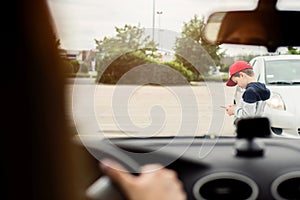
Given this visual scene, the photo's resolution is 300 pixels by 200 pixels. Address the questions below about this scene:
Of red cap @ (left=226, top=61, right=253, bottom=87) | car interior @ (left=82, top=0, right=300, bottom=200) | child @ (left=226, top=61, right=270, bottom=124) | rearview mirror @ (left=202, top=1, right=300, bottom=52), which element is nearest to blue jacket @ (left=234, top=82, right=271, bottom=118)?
child @ (left=226, top=61, right=270, bottom=124)

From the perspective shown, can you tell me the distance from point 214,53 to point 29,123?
90.2 inches

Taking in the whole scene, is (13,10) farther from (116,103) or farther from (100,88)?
(116,103)

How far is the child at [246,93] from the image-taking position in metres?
3.03

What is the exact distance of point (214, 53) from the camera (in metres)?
2.73

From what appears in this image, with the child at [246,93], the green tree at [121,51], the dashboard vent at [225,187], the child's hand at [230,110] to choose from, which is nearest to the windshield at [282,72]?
the child at [246,93]

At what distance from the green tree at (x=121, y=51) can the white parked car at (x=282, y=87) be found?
2.93 feet

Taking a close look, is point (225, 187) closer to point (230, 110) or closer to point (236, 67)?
point (230, 110)

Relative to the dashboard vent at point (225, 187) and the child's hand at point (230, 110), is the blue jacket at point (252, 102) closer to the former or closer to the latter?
the child's hand at point (230, 110)

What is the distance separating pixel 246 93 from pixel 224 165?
588 mm

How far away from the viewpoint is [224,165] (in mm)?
2693

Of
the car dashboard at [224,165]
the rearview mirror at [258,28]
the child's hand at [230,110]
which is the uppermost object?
the rearview mirror at [258,28]

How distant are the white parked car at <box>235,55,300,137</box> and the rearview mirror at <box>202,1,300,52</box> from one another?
121 centimetres

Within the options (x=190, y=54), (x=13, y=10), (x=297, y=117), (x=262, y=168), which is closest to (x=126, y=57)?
(x=190, y=54)

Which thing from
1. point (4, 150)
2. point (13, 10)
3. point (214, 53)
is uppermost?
point (13, 10)
